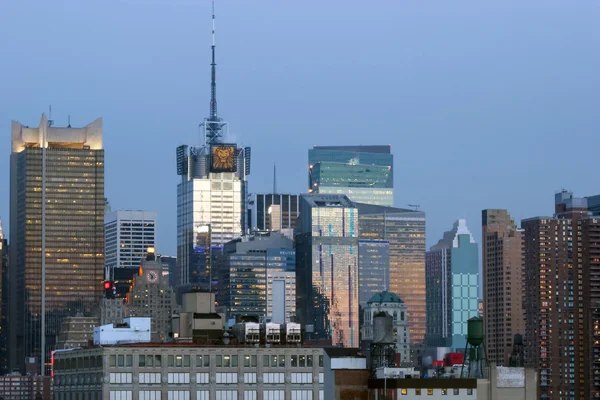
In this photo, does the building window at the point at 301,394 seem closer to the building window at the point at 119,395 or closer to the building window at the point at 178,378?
the building window at the point at 178,378

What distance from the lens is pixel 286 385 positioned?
191 m

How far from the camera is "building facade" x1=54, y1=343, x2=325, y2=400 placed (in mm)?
187375

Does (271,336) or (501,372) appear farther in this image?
(271,336)

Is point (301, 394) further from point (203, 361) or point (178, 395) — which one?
point (178, 395)

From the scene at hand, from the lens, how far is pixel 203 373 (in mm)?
189625

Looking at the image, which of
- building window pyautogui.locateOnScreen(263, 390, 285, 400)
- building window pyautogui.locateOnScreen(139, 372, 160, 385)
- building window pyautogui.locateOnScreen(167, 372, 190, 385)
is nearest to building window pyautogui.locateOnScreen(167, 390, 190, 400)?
building window pyautogui.locateOnScreen(167, 372, 190, 385)

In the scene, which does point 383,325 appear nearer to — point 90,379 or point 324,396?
point 324,396

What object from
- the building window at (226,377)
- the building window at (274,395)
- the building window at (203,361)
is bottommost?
the building window at (274,395)

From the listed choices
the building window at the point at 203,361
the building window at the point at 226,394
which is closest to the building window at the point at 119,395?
the building window at the point at 203,361

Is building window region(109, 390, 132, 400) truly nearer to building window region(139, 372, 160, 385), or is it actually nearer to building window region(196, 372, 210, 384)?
building window region(139, 372, 160, 385)

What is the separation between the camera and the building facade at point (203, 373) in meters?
187

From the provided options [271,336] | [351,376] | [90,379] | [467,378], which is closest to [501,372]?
[467,378]

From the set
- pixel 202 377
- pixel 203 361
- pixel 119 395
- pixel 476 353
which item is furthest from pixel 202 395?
pixel 476 353

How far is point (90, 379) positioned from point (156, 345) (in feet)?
29.9
